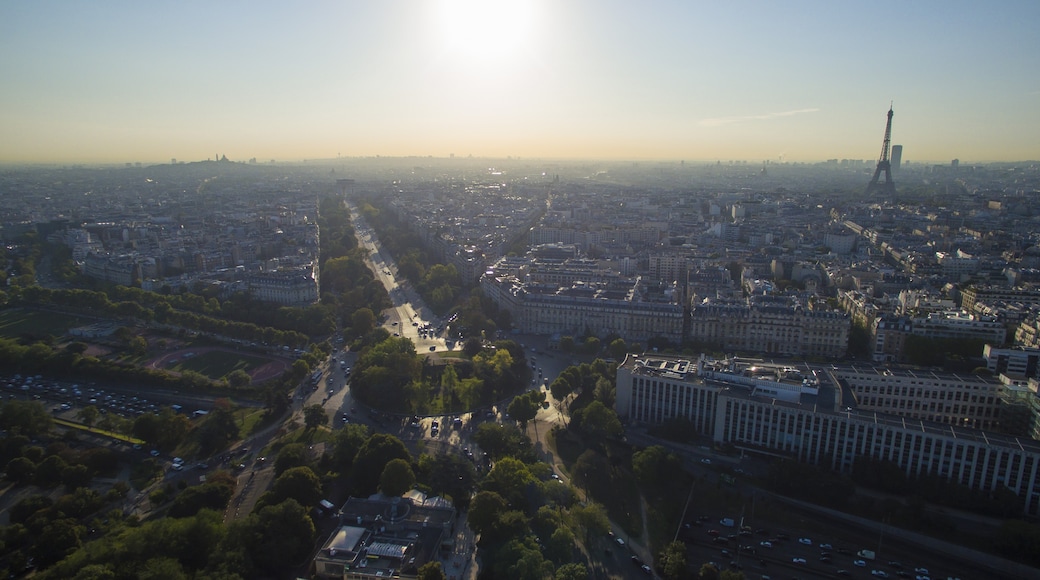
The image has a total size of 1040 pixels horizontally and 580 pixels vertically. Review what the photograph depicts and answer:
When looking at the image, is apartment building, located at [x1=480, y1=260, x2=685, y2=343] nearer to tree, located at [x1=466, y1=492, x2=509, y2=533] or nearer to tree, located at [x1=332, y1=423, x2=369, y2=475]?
tree, located at [x1=332, y1=423, x2=369, y2=475]

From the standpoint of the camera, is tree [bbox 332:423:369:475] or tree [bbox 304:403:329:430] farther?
tree [bbox 304:403:329:430]

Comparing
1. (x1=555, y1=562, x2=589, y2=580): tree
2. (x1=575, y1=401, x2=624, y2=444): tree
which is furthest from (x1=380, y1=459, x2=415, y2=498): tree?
(x1=575, y1=401, x2=624, y2=444): tree

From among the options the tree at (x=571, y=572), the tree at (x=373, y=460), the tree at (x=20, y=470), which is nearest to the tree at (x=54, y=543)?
the tree at (x=20, y=470)

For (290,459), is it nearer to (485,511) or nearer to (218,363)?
(485,511)

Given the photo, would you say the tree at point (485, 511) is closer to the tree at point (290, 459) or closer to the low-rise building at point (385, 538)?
the low-rise building at point (385, 538)

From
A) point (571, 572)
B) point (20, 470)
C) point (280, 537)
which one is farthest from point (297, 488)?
point (20, 470)
